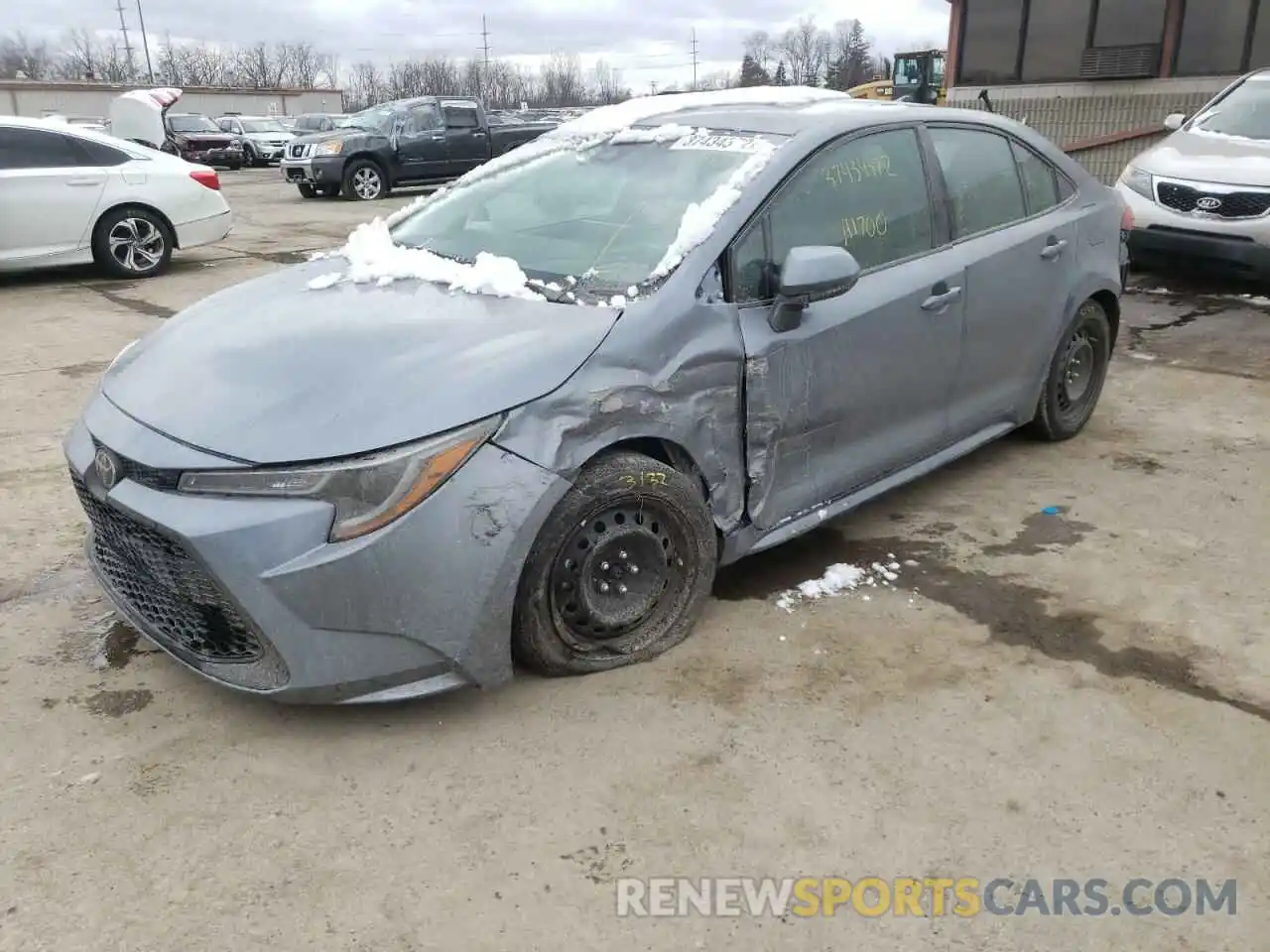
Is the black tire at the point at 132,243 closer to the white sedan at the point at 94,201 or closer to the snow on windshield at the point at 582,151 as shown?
the white sedan at the point at 94,201

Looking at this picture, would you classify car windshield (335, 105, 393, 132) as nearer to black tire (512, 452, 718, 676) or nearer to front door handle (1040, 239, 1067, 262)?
front door handle (1040, 239, 1067, 262)

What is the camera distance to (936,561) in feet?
12.2

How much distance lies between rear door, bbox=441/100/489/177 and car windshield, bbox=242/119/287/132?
54.5ft

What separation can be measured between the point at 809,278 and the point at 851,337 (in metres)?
0.45

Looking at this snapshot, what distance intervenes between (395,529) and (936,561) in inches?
83.4

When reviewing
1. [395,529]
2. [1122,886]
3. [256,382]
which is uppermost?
[256,382]

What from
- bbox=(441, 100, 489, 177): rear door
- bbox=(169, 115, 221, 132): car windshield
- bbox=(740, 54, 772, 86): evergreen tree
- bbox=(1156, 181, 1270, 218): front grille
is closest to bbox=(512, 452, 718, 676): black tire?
bbox=(1156, 181, 1270, 218): front grille

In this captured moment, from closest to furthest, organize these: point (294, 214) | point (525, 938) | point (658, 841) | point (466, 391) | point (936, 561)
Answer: point (525, 938), point (658, 841), point (466, 391), point (936, 561), point (294, 214)

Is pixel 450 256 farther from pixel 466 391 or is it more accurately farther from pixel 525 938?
pixel 525 938

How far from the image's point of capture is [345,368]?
105 inches

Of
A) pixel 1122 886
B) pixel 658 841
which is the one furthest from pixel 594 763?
pixel 1122 886

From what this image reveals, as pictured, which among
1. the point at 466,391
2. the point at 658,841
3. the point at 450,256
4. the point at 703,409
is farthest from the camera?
the point at 450,256

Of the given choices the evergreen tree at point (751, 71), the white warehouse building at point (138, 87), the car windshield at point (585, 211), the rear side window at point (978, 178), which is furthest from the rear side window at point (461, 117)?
the evergreen tree at point (751, 71)

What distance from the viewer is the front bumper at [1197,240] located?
25.5 ft
